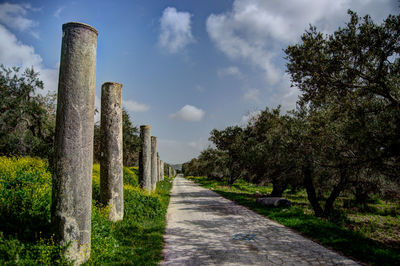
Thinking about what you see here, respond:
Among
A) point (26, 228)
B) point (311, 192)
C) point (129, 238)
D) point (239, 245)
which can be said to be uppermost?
point (26, 228)

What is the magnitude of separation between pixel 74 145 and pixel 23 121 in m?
13.0

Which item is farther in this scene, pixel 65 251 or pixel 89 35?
pixel 89 35

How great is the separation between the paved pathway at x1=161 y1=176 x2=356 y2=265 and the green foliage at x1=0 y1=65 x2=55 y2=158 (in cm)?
1098

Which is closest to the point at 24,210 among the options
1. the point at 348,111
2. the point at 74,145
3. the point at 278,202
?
the point at 74,145

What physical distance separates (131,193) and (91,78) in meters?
7.54

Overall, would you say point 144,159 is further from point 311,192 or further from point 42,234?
point 42,234

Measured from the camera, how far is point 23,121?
14336mm

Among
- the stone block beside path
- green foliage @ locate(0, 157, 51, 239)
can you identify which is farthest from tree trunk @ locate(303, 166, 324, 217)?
green foliage @ locate(0, 157, 51, 239)

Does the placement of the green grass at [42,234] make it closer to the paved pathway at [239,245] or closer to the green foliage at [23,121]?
the paved pathway at [239,245]

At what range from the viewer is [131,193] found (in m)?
11.1

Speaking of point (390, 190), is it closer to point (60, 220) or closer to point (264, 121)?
point (264, 121)

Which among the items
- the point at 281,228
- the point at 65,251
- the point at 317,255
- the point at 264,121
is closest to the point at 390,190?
the point at 281,228

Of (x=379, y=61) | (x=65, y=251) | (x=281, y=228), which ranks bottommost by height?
(x=281, y=228)

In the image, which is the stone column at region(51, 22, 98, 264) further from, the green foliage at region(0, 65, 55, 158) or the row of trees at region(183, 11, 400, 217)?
the green foliage at region(0, 65, 55, 158)
